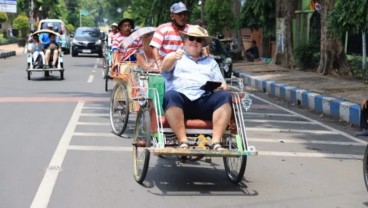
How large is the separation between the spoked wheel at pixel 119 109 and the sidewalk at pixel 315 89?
4.53m

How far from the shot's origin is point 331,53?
18.8m

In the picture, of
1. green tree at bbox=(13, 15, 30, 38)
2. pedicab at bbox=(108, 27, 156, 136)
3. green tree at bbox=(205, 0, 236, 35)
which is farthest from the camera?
green tree at bbox=(13, 15, 30, 38)

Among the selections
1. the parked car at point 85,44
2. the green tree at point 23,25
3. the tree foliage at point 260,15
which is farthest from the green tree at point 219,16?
the green tree at point 23,25

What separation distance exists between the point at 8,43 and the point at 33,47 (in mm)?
34608

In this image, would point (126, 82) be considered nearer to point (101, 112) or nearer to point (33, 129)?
point (33, 129)

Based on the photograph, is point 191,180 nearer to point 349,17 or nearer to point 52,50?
point 349,17

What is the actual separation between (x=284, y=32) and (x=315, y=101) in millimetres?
10043

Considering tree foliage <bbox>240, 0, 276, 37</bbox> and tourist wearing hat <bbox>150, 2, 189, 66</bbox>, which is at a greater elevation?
tree foliage <bbox>240, 0, 276, 37</bbox>

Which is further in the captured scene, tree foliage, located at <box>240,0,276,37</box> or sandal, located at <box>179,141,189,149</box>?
tree foliage, located at <box>240,0,276,37</box>

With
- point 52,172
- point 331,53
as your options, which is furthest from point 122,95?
point 331,53

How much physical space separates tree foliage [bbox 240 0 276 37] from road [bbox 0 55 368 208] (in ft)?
54.7

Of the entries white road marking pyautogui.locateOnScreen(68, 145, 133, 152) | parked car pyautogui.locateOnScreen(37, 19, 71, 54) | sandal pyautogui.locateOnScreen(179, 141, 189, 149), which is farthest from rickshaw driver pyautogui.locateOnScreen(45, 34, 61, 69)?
parked car pyautogui.locateOnScreen(37, 19, 71, 54)

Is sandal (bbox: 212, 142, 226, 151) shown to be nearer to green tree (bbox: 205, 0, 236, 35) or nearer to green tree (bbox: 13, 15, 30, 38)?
green tree (bbox: 205, 0, 236, 35)

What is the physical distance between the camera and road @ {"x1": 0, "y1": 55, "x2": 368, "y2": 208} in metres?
5.84
